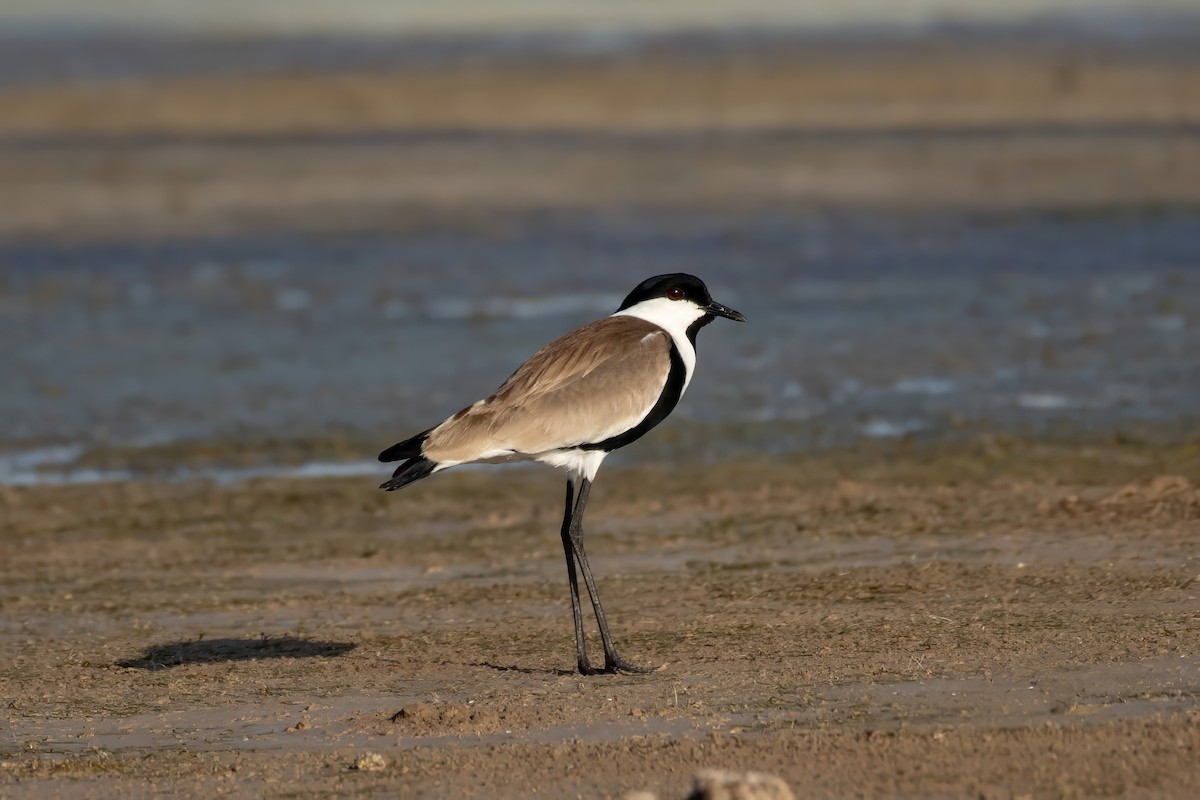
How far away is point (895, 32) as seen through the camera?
47000 millimetres

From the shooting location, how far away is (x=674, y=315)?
25.3 ft

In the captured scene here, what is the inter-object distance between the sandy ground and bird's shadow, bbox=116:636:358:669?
14.5 metres

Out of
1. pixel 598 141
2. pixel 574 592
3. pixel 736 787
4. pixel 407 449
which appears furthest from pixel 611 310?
pixel 598 141

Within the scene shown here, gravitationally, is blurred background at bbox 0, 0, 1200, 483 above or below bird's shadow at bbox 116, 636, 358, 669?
above

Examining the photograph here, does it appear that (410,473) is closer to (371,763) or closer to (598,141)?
(371,763)

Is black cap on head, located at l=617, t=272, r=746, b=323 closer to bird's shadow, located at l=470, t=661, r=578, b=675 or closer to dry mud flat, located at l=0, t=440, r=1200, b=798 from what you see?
dry mud flat, located at l=0, t=440, r=1200, b=798

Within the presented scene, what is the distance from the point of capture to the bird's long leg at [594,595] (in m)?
7.11

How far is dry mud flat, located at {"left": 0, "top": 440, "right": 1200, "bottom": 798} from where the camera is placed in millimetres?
5809

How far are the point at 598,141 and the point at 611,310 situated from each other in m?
12.2

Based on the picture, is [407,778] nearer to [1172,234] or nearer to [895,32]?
[1172,234]

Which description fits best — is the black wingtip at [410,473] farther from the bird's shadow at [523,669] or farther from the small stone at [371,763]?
the small stone at [371,763]

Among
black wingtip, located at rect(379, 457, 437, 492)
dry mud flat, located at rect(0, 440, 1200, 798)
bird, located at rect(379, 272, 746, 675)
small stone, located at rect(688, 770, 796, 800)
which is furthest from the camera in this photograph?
bird, located at rect(379, 272, 746, 675)

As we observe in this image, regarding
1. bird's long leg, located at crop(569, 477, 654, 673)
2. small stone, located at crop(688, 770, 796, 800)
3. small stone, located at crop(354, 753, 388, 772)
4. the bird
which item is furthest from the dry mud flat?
the bird

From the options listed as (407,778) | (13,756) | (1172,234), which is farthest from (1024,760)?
(1172,234)
